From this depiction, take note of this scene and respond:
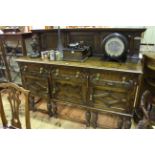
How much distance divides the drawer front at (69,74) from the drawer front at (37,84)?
21 cm

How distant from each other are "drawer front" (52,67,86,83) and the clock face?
448 mm

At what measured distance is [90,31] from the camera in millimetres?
2152

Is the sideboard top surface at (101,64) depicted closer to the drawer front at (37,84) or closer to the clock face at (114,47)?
the clock face at (114,47)

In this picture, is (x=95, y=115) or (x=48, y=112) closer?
(x=95, y=115)

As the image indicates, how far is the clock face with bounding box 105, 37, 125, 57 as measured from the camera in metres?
1.86

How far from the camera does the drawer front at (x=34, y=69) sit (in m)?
2.13

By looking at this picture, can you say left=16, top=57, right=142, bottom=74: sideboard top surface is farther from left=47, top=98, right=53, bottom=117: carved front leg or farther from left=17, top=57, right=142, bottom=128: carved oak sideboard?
left=47, top=98, right=53, bottom=117: carved front leg

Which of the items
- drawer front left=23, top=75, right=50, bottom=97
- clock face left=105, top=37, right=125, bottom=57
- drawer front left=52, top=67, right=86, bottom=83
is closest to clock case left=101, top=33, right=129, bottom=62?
clock face left=105, top=37, right=125, bottom=57

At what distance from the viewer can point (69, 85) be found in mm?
2076
